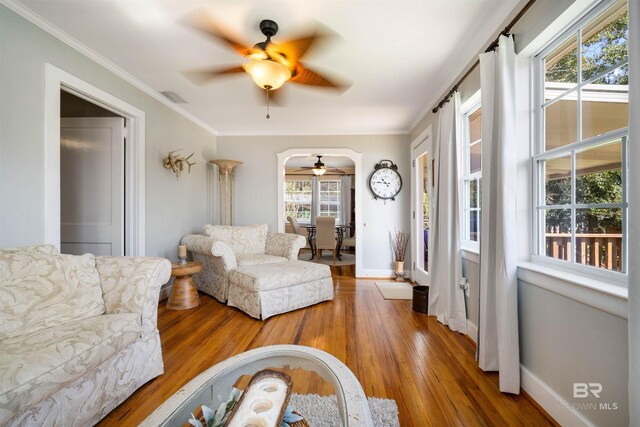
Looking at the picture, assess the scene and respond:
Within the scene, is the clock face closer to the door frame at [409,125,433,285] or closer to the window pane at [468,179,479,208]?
the door frame at [409,125,433,285]

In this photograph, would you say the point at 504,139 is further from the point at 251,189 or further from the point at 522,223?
the point at 251,189

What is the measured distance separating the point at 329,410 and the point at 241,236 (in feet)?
8.82

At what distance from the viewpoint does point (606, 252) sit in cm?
127

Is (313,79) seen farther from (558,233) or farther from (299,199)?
(299,199)

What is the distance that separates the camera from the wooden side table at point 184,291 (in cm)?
302

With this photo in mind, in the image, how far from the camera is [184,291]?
3.08 m

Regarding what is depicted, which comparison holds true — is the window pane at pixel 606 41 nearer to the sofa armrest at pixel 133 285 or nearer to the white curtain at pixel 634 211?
the white curtain at pixel 634 211

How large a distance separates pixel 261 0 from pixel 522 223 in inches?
82.9

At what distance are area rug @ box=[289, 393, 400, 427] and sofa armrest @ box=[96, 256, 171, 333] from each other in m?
1.03

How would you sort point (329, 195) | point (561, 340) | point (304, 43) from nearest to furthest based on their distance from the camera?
point (561, 340), point (304, 43), point (329, 195)

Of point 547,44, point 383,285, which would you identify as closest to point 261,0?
point 547,44

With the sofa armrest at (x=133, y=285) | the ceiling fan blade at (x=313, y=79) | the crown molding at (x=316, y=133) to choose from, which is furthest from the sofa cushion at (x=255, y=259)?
the crown molding at (x=316, y=133)

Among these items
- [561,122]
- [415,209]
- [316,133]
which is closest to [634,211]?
[561,122]

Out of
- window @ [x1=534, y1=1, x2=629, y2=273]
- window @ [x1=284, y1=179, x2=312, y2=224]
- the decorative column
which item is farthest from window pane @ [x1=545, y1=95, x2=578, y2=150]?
window @ [x1=284, y1=179, x2=312, y2=224]
